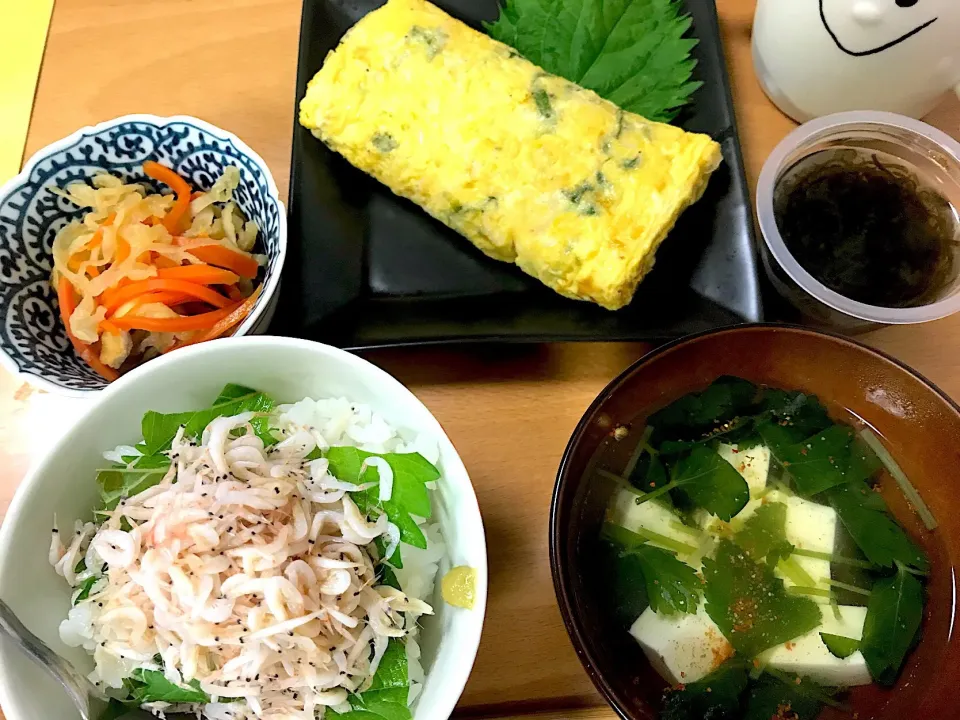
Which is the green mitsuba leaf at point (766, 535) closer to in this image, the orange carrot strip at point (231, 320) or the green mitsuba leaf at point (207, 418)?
the green mitsuba leaf at point (207, 418)

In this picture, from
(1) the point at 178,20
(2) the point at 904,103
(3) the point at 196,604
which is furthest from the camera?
(1) the point at 178,20

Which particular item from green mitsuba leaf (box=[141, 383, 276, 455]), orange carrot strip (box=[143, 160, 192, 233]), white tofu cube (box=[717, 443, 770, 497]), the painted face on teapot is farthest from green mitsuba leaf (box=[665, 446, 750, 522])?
orange carrot strip (box=[143, 160, 192, 233])

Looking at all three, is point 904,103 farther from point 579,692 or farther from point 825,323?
point 579,692

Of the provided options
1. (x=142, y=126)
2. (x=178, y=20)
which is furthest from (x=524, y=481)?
(x=178, y=20)

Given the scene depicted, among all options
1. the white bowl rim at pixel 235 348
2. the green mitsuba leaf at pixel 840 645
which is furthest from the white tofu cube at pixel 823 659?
the white bowl rim at pixel 235 348

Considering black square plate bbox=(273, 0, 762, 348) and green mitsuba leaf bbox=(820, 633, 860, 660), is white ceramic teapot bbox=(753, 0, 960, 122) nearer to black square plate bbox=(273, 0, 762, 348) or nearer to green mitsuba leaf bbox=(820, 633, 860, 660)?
black square plate bbox=(273, 0, 762, 348)

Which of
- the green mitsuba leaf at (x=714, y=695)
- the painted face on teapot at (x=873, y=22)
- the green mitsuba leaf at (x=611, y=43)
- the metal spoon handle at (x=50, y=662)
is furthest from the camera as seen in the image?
the green mitsuba leaf at (x=611, y=43)
